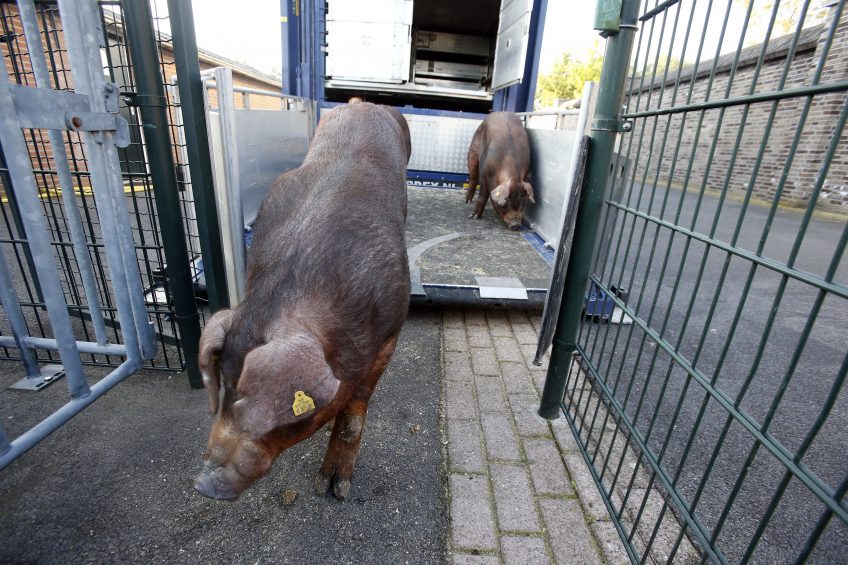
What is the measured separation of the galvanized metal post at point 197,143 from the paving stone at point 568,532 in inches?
100

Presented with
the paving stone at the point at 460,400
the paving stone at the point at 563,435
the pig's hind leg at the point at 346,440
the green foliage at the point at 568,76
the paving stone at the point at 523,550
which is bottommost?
the paving stone at the point at 523,550

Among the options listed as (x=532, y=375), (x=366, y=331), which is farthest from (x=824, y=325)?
(x=366, y=331)

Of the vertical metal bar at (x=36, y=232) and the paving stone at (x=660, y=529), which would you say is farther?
the paving stone at (x=660, y=529)

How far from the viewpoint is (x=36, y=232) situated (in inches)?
70.1

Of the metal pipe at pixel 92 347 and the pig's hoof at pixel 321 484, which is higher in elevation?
the metal pipe at pixel 92 347

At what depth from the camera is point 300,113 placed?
6539 mm

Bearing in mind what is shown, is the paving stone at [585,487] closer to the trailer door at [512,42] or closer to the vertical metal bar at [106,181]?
the vertical metal bar at [106,181]

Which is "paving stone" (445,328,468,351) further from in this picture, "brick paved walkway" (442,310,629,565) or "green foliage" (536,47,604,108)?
"green foliage" (536,47,604,108)

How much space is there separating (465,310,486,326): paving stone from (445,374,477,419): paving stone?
1.14 metres

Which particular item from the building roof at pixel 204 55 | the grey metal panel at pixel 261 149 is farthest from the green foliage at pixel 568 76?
the grey metal panel at pixel 261 149

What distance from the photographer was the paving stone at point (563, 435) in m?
2.92

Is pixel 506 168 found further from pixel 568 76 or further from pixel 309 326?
pixel 568 76

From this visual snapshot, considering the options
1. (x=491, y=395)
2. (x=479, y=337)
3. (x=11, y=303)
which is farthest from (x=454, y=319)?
(x=11, y=303)

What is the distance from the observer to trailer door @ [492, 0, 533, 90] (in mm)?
7095
